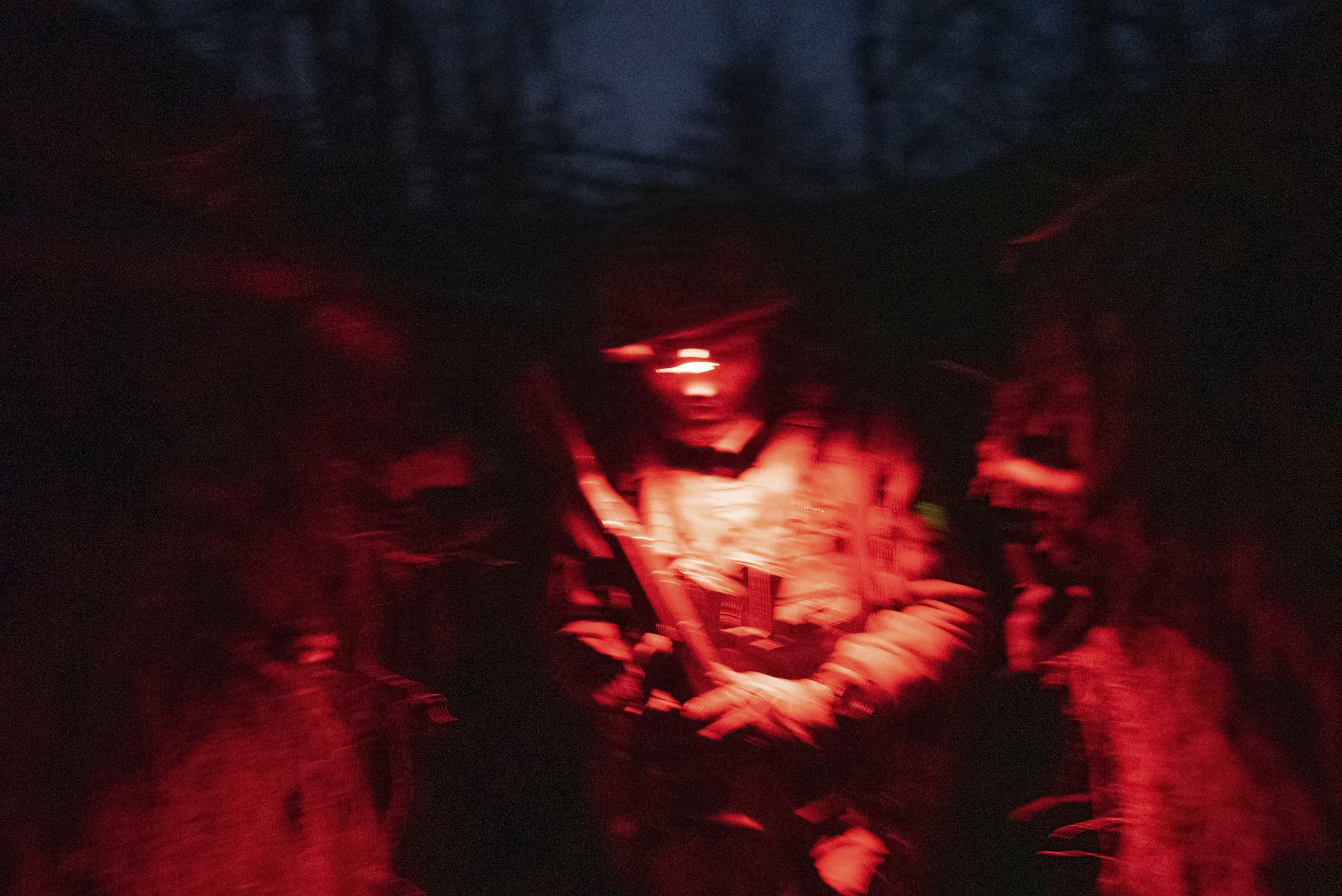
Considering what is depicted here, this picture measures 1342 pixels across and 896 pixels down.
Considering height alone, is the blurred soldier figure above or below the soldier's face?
below

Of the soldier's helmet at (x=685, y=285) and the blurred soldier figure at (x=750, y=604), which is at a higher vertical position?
the soldier's helmet at (x=685, y=285)

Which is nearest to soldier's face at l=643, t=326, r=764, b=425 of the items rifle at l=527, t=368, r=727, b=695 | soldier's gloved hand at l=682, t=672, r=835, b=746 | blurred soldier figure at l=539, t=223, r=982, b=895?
blurred soldier figure at l=539, t=223, r=982, b=895

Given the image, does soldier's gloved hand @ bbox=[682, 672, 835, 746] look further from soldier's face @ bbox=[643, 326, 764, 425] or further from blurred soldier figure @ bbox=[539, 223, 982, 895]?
soldier's face @ bbox=[643, 326, 764, 425]

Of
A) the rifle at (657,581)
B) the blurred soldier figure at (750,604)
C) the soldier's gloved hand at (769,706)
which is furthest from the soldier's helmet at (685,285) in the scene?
the soldier's gloved hand at (769,706)

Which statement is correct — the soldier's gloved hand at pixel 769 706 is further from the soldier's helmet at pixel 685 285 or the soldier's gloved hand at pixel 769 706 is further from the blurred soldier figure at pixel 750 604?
the soldier's helmet at pixel 685 285

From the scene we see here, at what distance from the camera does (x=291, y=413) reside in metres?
2.86

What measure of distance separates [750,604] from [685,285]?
1.00 meters

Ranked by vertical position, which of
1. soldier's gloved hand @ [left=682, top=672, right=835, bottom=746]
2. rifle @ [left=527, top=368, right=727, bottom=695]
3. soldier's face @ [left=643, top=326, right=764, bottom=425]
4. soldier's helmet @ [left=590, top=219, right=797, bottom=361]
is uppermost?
soldier's helmet @ [left=590, top=219, right=797, bottom=361]

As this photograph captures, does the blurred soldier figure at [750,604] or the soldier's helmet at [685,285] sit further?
the soldier's helmet at [685,285]

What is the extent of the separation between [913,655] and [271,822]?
1941mm

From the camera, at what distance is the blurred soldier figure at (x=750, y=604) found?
9.20 feet

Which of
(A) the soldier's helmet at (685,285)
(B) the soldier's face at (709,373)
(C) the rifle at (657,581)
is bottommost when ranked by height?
(C) the rifle at (657,581)

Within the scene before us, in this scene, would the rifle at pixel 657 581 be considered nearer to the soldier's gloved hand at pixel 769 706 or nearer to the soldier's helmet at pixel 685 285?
the soldier's gloved hand at pixel 769 706

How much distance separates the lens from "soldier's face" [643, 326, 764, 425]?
113 inches
